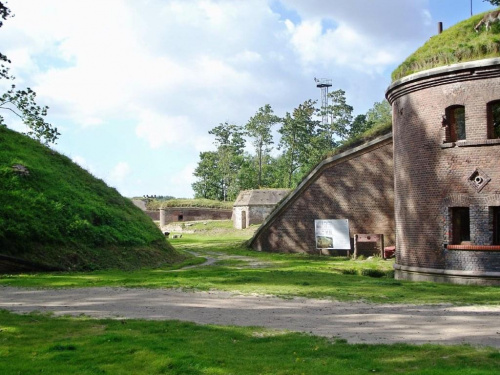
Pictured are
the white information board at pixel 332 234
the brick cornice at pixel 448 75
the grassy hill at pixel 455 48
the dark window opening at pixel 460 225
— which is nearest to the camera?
the brick cornice at pixel 448 75

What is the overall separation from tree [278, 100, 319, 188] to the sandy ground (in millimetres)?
66541

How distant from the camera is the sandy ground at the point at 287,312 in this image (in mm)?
8875

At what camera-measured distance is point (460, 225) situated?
59.2ft

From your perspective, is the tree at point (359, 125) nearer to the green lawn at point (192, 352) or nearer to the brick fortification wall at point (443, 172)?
the brick fortification wall at point (443, 172)

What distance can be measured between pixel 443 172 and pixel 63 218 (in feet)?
45.4

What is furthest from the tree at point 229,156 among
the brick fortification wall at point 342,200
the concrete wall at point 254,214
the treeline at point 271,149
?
the brick fortification wall at point 342,200

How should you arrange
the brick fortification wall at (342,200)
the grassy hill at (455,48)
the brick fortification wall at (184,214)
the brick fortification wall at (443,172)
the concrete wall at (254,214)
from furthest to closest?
the brick fortification wall at (184,214) < the concrete wall at (254,214) < the brick fortification wall at (342,200) < the grassy hill at (455,48) < the brick fortification wall at (443,172)

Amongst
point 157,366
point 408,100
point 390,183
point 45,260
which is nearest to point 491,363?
point 157,366

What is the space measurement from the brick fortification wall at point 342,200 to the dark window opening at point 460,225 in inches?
293

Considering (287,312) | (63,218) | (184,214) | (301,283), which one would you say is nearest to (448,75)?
(301,283)

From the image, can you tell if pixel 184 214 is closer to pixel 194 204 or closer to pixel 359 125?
pixel 194 204

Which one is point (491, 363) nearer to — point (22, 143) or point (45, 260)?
point (45, 260)

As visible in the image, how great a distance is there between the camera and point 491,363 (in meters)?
6.72

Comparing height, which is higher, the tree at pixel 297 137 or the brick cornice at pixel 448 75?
the tree at pixel 297 137
